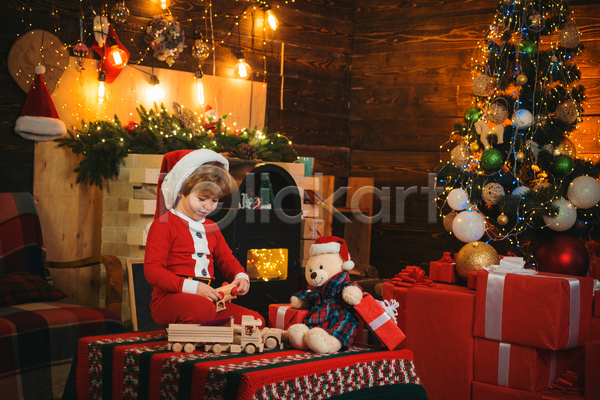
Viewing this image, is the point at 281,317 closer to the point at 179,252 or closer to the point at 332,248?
the point at 332,248

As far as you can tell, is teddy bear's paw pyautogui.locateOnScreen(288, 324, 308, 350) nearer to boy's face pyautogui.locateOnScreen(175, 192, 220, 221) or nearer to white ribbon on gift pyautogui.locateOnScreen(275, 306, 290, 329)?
white ribbon on gift pyautogui.locateOnScreen(275, 306, 290, 329)

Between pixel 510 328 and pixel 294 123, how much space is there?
9.65 feet

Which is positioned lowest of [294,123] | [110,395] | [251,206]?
[110,395]

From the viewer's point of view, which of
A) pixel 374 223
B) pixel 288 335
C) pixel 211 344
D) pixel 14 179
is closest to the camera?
pixel 211 344

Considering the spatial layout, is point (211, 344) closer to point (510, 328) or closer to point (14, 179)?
point (510, 328)

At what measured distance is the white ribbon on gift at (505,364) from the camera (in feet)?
7.45

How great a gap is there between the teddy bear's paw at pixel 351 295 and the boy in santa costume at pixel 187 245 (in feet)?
1.00

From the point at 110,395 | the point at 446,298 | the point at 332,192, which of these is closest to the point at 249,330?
the point at 110,395

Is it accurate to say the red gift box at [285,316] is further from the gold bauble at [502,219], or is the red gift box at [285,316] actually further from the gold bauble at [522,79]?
the gold bauble at [522,79]

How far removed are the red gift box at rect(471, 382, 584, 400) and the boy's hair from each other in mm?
1368

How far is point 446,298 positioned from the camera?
8.00 feet

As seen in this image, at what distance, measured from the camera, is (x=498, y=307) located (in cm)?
228

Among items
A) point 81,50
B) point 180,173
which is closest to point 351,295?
point 180,173

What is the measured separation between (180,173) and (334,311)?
0.69m
